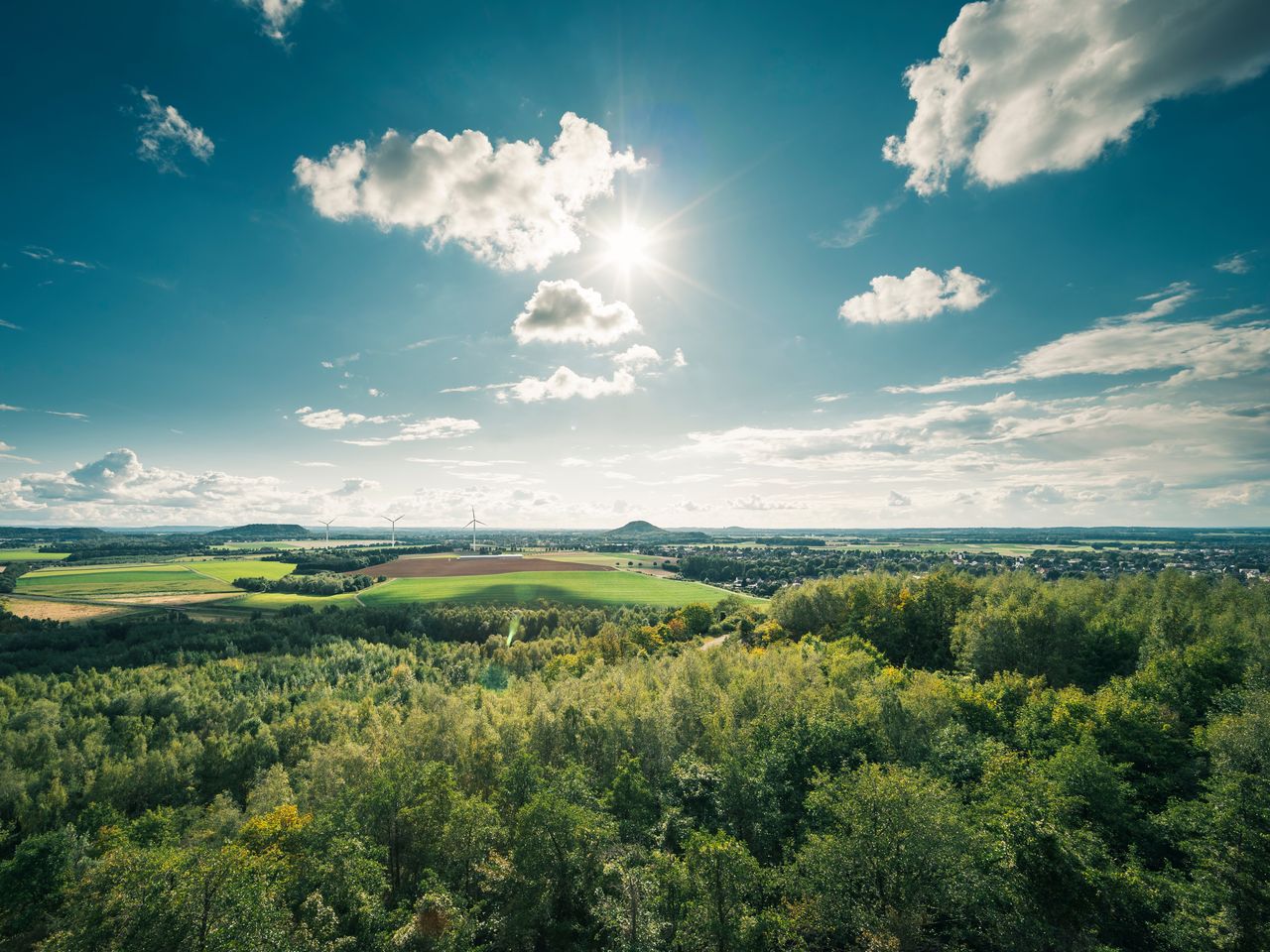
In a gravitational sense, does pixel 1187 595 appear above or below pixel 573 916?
above

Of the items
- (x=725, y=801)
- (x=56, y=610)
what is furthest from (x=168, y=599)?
(x=725, y=801)

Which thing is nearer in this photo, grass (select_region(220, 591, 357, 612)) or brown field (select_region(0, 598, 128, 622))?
brown field (select_region(0, 598, 128, 622))

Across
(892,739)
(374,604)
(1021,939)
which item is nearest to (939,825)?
(1021,939)

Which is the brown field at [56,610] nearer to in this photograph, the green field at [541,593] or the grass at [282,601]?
the grass at [282,601]

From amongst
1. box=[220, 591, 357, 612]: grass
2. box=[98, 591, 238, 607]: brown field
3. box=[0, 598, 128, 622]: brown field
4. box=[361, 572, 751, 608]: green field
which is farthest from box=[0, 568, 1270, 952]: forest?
box=[98, 591, 238, 607]: brown field

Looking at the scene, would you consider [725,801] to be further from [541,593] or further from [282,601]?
[282,601]

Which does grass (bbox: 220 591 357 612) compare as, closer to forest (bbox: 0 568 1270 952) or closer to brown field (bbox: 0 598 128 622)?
brown field (bbox: 0 598 128 622)

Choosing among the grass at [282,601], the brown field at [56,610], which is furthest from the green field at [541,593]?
the brown field at [56,610]

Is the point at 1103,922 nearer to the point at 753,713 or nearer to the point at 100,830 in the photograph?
the point at 753,713
